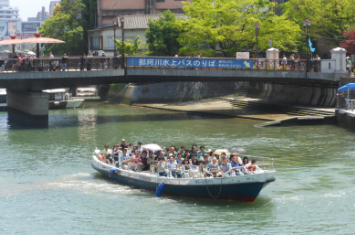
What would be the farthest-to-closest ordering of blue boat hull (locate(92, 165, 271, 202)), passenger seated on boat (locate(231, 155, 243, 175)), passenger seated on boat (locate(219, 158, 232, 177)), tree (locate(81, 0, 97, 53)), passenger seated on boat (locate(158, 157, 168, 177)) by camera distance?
tree (locate(81, 0, 97, 53)) → passenger seated on boat (locate(158, 157, 168, 177)) → passenger seated on boat (locate(219, 158, 232, 177)) → passenger seated on boat (locate(231, 155, 243, 175)) → blue boat hull (locate(92, 165, 271, 202))

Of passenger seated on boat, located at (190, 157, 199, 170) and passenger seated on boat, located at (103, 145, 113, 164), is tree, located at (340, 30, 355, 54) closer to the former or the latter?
passenger seated on boat, located at (103, 145, 113, 164)

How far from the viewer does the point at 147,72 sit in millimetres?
46812

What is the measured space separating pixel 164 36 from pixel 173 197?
45462 millimetres

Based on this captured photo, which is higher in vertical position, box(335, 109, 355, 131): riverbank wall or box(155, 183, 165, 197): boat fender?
box(335, 109, 355, 131): riverbank wall

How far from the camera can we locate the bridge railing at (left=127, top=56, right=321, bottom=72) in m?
46.4

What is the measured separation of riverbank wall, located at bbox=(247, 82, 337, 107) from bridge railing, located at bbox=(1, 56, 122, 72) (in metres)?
18.2

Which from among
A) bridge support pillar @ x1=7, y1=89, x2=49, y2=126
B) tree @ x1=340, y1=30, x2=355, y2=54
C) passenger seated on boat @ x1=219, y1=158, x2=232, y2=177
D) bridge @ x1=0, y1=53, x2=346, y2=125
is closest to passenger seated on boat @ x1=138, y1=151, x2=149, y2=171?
passenger seated on boat @ x1=219, y1=158, x2=232, y2=177

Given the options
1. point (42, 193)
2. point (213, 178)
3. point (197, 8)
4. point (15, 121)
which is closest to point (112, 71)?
point (15, 121)

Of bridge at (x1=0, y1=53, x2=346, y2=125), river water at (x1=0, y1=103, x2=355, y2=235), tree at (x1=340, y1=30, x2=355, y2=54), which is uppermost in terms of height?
tree at (x1=340, y1=30, x2=355, y2=54)

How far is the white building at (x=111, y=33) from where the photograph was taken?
77250 mm

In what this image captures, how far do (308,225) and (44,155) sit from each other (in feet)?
62.9

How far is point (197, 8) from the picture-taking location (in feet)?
197

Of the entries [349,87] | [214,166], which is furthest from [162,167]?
[349,87]

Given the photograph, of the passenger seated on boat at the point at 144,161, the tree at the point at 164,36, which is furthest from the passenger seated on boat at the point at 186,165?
the tree at the point at 164,36
